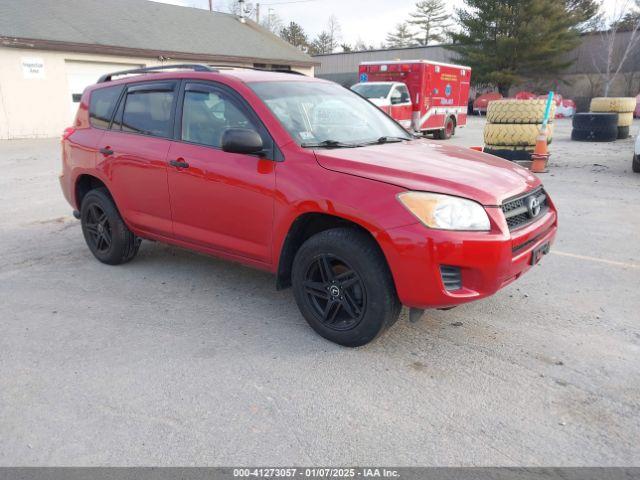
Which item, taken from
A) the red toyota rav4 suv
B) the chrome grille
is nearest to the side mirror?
the red toyota rav4 suv

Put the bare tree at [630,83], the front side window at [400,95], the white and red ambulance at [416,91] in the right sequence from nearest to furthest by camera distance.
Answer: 1. the front side window at [400,95]
2. the white and red ambulance at [416,91]
3. the bare tree at [630,83]

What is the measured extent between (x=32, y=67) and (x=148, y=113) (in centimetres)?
1698

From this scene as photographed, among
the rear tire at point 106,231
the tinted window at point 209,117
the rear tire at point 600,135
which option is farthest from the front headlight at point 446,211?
the rear tire at point 600,135

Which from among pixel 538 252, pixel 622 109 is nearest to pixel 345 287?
pixel 538 252

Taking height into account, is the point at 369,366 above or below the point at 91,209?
below

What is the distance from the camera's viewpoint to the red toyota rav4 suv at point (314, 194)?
3027 millimetres

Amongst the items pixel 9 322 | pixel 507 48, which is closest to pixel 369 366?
pixel 9 322

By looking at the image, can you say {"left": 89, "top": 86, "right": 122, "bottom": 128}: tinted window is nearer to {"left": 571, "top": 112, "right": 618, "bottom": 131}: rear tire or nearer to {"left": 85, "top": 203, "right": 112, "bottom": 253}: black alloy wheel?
{"left": 85, "top": 203, "right": 112, "bottom": 253}: black alloy wheel

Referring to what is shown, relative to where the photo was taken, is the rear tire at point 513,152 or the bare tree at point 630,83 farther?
the bare tree at point 630,83

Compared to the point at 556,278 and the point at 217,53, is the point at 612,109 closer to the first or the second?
the point at 556,278

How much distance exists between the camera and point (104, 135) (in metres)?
4.93

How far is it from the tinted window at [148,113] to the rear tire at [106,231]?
798 mm

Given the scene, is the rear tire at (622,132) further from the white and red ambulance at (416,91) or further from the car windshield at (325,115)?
the car windshield at (325,115)

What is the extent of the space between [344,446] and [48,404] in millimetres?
1687
